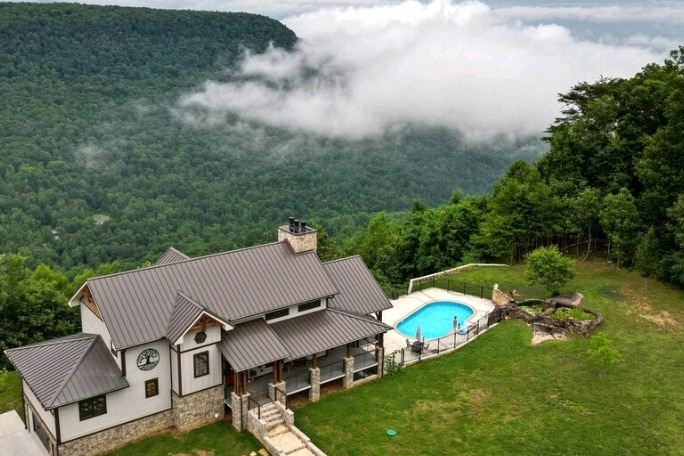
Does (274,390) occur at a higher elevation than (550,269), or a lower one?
lower

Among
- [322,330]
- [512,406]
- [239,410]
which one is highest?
[322,330]

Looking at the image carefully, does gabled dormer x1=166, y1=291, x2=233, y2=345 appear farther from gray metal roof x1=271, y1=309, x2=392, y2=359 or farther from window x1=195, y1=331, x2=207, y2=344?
gray metal roof x1=271, y1=309, x2=392, y2=359

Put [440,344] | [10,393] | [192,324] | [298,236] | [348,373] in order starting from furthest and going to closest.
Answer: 1. [440,344]
2. [298,236]
3. [10,393]
4. [348,373]
5. [192,324]

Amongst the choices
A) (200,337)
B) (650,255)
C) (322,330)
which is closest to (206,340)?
(200,337)

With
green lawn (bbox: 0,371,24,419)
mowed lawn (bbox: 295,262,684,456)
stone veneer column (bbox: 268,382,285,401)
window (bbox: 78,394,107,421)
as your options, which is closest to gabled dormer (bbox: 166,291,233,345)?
stone veneer column (bbox: 268,382,285,401)

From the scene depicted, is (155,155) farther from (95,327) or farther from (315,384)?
(315,384)

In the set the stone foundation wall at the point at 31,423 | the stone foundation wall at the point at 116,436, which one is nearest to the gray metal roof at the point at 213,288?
the stone foundation wall at the point at 116,436
